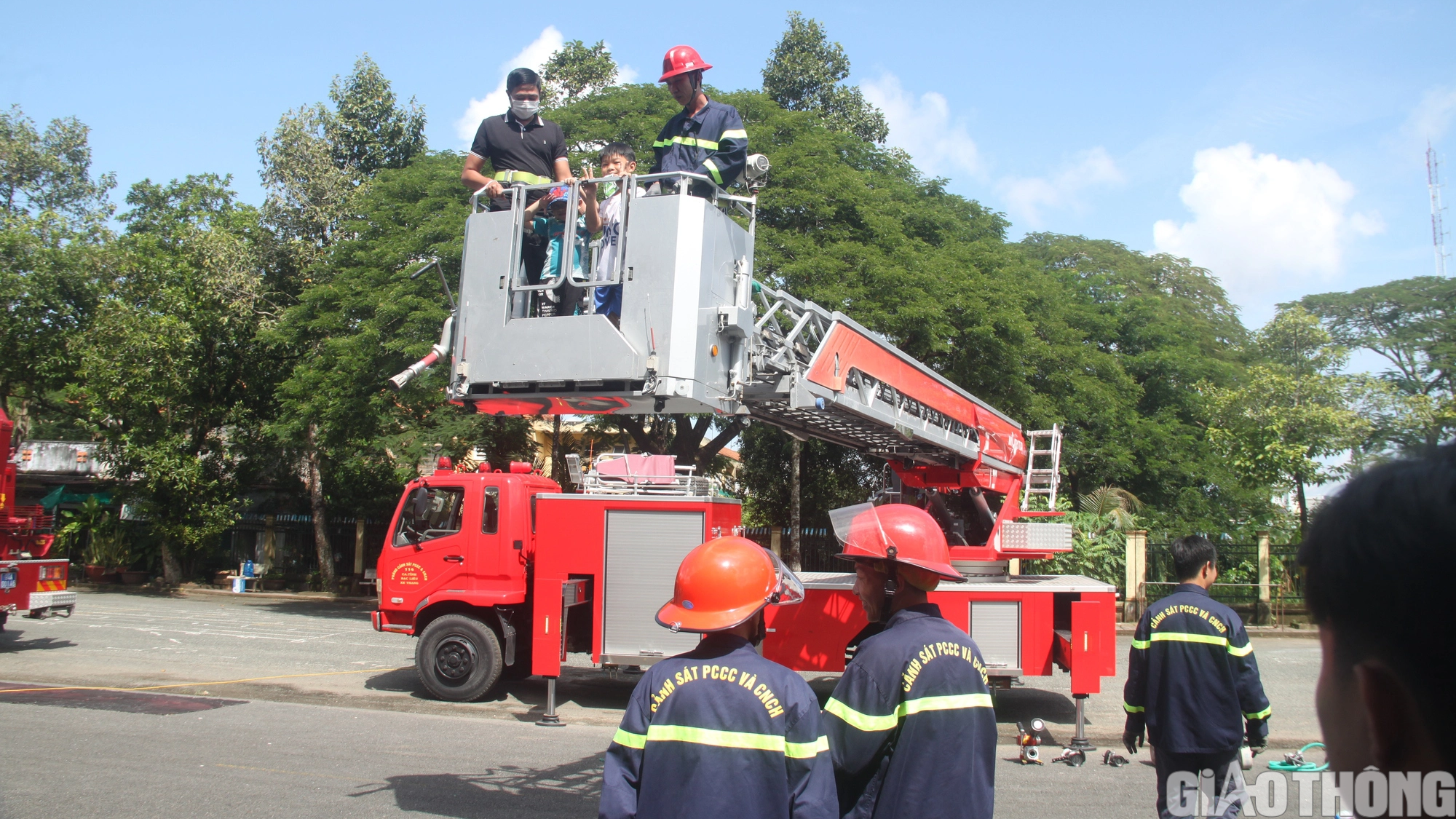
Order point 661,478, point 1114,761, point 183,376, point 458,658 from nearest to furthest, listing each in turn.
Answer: point 1114,761 → point 661,478 → point 458,658 → point 183,376

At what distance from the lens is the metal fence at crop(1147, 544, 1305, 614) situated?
757 inches

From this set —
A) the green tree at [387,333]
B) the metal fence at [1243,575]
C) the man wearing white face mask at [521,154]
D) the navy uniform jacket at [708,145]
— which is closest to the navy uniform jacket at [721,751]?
the man wearing white face mask at [521,154]

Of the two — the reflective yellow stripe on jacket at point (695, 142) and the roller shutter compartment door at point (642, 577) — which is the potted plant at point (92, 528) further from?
the reflective yellow stripe on jacket at point (695, 142)

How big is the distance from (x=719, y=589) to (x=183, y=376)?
24.7m

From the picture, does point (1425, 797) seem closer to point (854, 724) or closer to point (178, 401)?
point (854, 724)

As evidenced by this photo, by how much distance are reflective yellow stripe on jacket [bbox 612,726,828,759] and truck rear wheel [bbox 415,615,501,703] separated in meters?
7.78

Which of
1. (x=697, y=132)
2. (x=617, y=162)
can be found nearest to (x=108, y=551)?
(x=617, y=162)

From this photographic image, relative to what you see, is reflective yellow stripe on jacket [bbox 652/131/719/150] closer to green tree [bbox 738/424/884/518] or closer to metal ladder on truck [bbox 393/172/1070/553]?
metal ladder on truck [bbox 393/172/1070/553]

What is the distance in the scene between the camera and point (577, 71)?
2567 cm

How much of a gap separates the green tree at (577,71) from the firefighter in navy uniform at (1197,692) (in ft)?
75.8

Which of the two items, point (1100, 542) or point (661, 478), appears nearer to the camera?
point (661, 478)

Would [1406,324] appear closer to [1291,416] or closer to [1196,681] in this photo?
[1291,416]

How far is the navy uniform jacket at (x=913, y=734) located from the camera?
2.95 meters

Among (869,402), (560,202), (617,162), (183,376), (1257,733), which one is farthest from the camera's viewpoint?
(183,376)
